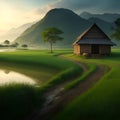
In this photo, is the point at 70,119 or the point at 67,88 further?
the point at 67,88

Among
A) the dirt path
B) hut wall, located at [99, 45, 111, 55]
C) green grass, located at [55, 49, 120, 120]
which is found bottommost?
the dirt path

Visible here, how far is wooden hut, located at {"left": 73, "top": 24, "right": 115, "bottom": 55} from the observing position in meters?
70.4

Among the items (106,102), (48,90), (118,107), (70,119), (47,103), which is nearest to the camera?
(70,119)

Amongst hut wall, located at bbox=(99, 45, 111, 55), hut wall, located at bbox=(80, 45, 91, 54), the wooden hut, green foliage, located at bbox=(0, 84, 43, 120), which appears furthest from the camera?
hut wall, located at bbox=(80, 45, 91, 54)

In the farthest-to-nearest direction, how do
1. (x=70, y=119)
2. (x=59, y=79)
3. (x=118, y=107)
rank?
(x=59, y=79) → (x=118, y=107) → (x=70, y=119)

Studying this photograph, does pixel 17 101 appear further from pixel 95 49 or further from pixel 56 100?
pixel 95 49

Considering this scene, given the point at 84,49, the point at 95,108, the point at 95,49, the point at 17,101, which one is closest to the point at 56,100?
the point at 17,101

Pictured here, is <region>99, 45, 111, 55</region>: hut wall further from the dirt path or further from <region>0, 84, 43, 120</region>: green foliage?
<region>0, 84, 43, 120</region>: green foliage

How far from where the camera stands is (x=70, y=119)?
1516 centimetres

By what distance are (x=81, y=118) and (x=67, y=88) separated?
8.93 m

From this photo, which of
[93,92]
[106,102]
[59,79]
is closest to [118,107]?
[106,102]

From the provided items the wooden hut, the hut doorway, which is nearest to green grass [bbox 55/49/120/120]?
the wooden hut

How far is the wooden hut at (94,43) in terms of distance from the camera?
70.4 meters

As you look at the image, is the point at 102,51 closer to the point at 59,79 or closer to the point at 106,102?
the point at 59,79
